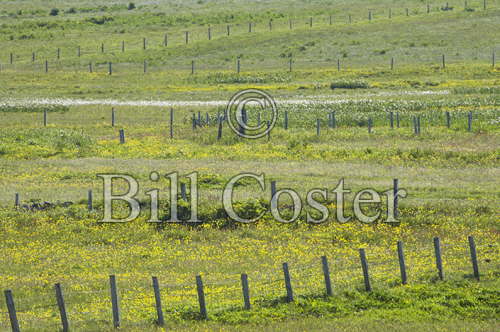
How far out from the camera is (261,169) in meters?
43.1

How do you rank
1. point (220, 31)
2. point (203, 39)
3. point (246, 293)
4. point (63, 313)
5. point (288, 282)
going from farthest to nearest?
1. point (220, 31)
2. point (203, 39)
3. point (288, 282)
4. point (246, 293)
5. point (63, 313)

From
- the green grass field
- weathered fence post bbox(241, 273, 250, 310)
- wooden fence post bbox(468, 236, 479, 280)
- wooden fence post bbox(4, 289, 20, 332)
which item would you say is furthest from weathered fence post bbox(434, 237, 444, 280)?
wooden fence post bbox(4, 289, 20, 332)

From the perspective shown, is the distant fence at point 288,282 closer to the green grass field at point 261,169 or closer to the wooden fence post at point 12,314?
the wooden fence post at point 12,314

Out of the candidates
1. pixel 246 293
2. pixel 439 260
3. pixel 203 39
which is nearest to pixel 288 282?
pixel 246 293

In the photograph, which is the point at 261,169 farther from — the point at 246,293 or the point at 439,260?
the point at 246,293

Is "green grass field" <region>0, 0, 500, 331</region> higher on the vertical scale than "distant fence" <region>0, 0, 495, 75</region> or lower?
lower

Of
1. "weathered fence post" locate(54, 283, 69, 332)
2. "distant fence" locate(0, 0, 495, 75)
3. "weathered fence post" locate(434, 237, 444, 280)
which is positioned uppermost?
"distant fence" locate(0, 0, 495, 75)

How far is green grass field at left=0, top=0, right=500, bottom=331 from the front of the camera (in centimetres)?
2373

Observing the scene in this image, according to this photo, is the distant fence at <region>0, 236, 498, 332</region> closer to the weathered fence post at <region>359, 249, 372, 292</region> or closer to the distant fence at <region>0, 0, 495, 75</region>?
the weathered fence post at <region>359, 249, 372, 292</region>

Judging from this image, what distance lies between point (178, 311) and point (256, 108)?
148 feet

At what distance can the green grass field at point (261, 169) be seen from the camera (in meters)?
23.7

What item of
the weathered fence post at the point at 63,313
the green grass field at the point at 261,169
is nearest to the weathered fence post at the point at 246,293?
the green grass field at the point at 261,169

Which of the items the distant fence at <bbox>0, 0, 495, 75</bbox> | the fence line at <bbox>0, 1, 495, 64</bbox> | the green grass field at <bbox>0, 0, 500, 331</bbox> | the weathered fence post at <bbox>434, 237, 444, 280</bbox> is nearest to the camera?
the green grass field at <bbox>0, 0, 500, 331</bbox>

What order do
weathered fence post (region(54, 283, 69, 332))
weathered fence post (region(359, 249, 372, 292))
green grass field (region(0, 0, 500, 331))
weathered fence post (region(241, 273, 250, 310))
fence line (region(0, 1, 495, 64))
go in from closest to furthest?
weathered fence post (region(54, 283, 69, 332)) → weathered fence post (region(241, 273, 250, 310)) → green grass field (region(0, 0, 500, 331)) → weathered fence post (region(359, 249, 372, 292)) → fence line (region(0, 1, 495, 64))
